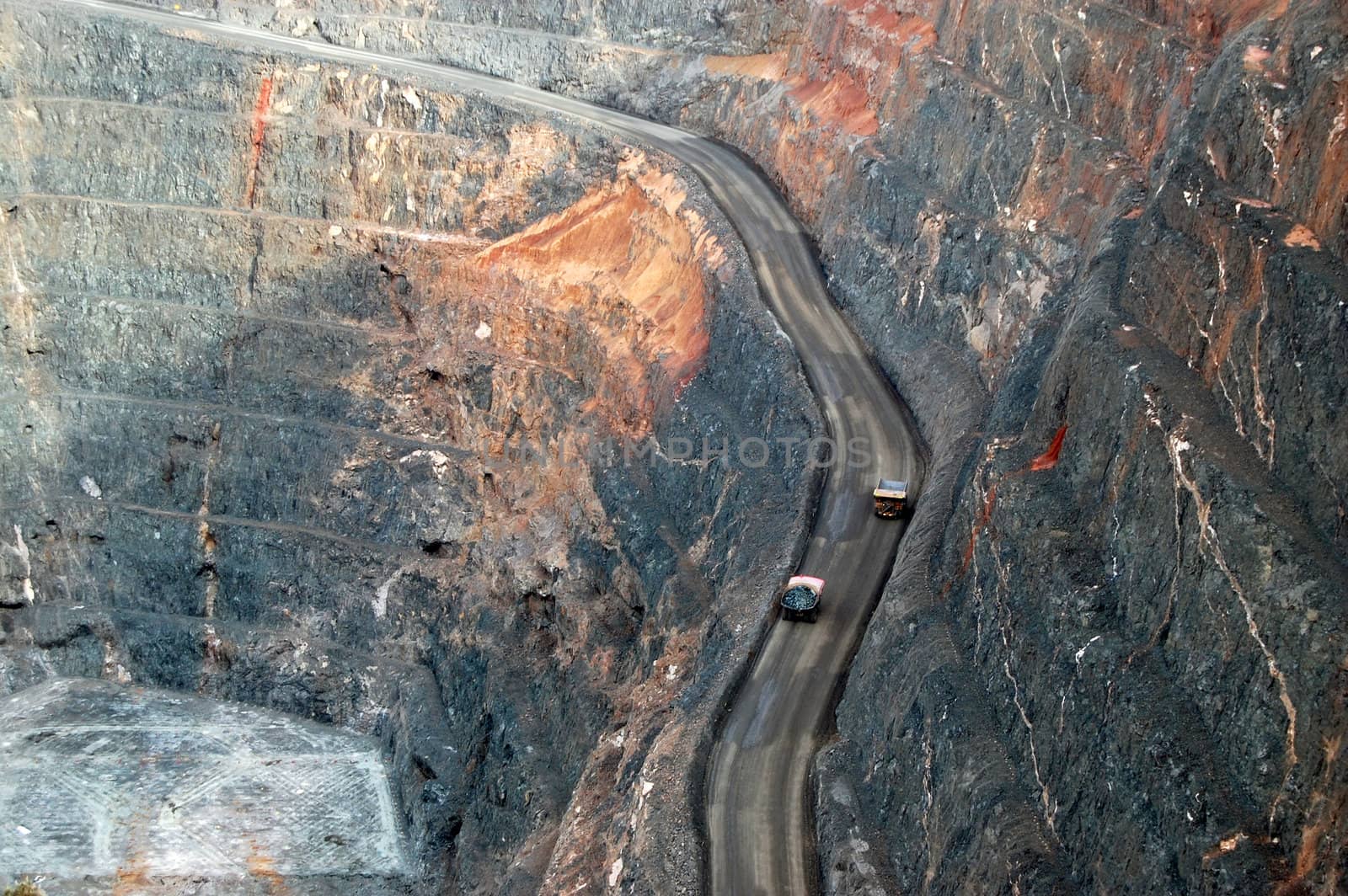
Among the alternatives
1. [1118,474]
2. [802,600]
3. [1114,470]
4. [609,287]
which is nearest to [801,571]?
[802,600]

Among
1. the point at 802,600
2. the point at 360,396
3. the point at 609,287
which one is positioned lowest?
the point at 360,396

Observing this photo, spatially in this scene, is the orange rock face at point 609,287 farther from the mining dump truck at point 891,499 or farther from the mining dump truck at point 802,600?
the mining dump truck at point 802,600

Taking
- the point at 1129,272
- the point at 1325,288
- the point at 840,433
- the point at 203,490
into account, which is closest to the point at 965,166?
the point at 840,433

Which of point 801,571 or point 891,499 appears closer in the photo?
point 801,571

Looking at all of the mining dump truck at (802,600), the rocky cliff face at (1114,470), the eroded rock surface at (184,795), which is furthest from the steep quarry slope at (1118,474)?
the eroded rock surface at (184,795)

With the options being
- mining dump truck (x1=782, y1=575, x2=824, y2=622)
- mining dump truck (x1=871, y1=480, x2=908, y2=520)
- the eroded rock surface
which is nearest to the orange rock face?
mining dump truck (x1=871, y1=480, x2=908, y2=520)

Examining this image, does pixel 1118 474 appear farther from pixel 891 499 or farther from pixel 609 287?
pixel 609 287

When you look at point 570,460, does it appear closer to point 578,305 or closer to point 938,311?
point 578,305
